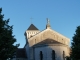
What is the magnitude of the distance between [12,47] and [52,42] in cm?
2469

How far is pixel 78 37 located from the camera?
3334cm

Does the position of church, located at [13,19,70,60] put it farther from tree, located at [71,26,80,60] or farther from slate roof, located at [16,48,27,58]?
tree, located at [71,26,80,60]

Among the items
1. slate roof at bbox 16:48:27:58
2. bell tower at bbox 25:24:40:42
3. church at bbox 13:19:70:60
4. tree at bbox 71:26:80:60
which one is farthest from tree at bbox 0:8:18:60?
bell tower at bbox 25:24:40:42

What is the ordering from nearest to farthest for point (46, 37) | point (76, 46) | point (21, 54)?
point (76, 46) → point (46, 37) → point (21, 54)

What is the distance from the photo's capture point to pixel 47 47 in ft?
166

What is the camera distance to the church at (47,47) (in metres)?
50.7

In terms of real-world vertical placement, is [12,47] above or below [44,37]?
below

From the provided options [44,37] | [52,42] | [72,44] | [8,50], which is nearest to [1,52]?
[8,50]

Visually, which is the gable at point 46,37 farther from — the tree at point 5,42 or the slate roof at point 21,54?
the tree at point 5,42

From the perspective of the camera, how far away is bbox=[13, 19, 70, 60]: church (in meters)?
50.7

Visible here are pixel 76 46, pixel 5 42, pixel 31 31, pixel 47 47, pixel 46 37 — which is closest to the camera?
pixel 5 42

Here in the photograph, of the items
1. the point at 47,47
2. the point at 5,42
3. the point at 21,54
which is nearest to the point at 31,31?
the point at 21,54

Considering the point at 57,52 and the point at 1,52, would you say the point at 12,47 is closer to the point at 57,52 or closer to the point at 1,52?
the point at 1,52

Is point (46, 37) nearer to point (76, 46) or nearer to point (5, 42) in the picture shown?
point (76, 46)
